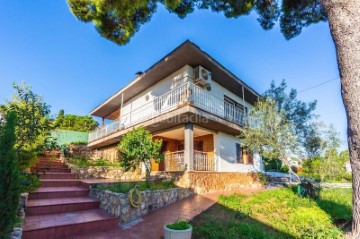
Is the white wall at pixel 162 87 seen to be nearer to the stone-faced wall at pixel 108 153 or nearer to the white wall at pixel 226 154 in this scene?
the stone-faced wall at pixel 108 153

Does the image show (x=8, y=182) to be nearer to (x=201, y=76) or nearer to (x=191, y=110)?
(x=191, y=110)

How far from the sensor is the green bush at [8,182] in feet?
11.0

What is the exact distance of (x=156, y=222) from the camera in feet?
19.2

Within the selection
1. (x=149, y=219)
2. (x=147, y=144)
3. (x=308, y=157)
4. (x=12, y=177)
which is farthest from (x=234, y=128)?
(x=12, y=177)

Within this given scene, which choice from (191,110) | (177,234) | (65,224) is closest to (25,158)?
(65,224)

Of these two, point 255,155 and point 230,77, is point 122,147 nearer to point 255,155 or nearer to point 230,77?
point 230,77

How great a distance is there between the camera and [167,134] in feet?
41.9

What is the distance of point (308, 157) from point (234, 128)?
401 centimetres

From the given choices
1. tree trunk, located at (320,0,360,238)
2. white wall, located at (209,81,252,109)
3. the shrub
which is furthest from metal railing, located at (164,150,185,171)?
tree trunk, located at (320,0,360,238)

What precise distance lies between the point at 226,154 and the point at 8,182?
11284 mm

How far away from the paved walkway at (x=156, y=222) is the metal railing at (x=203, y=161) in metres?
3.11

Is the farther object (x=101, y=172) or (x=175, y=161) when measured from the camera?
(x=101, y=172)

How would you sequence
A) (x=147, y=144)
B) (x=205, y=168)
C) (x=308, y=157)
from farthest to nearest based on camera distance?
(x=205, y=168)
(x=308, y=157)
(x=147, y=144)

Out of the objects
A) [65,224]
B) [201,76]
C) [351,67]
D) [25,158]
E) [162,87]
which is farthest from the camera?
[162,87]
